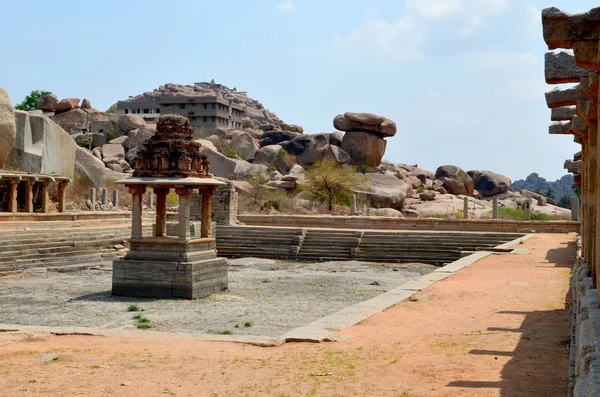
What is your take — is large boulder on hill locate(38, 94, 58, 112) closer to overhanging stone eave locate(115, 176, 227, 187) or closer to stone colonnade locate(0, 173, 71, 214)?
stone colonnade locate(0, 173, 71, 214)

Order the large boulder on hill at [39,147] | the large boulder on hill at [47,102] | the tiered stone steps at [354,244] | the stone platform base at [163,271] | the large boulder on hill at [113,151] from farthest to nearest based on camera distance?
the large boulder on hill at [47,102], the large boulder on hill at [113,151], the large boulder on hill at [39,147], the tiered stone steps at [354,244], the stone platform base at [163,271]

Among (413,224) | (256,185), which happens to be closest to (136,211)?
(413,224)

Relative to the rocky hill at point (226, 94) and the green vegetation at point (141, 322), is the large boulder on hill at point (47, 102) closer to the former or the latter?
the rocky hill at point (226, 94)

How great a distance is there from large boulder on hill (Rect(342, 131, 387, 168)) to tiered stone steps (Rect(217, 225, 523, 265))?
2698 cm

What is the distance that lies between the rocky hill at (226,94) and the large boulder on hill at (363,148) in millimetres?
49858

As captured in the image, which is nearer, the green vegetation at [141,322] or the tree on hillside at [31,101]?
the green vegetation at [141,322]

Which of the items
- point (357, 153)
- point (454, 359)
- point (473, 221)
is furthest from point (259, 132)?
point (454, 359)

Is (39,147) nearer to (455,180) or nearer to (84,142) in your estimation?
(84,142)

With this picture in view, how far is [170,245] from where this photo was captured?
596 inches

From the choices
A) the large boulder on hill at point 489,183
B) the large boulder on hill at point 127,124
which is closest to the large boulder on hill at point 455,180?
the large boulder on hill at point 489,183

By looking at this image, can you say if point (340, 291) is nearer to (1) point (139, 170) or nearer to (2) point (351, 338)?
(1) point (139, 170)

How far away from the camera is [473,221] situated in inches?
1205

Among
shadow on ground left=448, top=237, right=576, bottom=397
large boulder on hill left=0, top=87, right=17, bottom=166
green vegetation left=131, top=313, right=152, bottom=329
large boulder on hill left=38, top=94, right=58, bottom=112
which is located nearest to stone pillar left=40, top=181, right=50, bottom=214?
large boulder on hill left=0, top=87, right=17, bottom=166

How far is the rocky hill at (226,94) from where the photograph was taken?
113 meters
